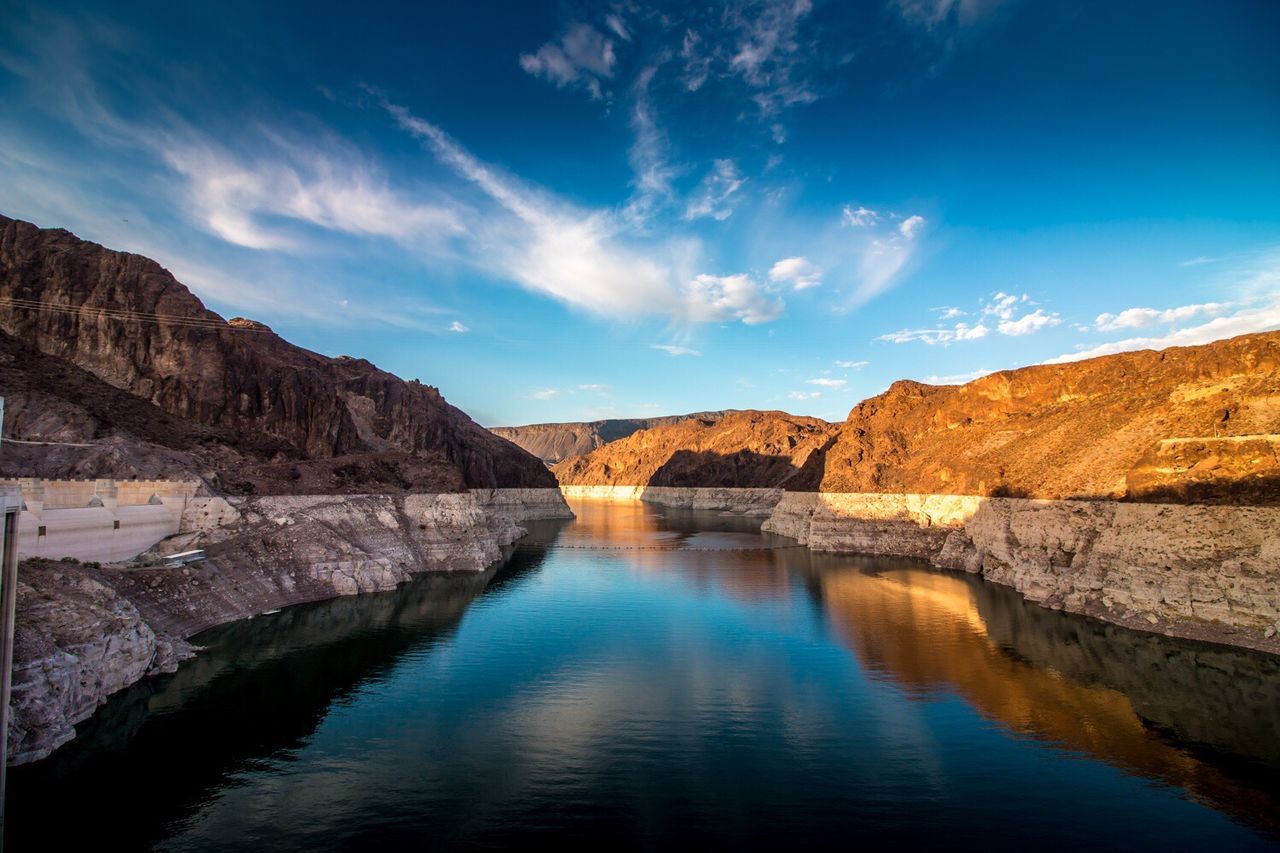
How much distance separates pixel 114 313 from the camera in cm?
6656

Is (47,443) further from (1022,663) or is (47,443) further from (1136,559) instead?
(1136,559)

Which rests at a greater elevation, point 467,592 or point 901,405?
point 901,405

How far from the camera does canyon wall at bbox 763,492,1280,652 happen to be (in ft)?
111

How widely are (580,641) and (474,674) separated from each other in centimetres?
861

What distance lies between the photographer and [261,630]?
38469 mm

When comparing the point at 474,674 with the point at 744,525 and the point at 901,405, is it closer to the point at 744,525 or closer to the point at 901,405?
the point at 901,405

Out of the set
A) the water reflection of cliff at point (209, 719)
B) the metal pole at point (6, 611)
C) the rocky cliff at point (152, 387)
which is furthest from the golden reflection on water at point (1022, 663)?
the rocky cliff at point (152, 387)

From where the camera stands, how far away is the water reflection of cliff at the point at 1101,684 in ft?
71.8

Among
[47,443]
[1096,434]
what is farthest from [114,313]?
[1096,434]

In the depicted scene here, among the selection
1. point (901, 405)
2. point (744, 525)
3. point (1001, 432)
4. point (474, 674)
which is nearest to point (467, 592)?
point (474, 674)

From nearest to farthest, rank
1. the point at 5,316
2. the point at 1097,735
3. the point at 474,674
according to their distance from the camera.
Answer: the point at 1097,735
the point at 474,674
the point at 5,316

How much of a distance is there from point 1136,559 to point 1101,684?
15.3 m

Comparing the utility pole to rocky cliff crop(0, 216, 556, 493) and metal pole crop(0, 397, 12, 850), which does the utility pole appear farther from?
rocky cliff crop(0, 216, 556, 493)

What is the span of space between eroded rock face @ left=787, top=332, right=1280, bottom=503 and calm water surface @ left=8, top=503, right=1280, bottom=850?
476 inches
